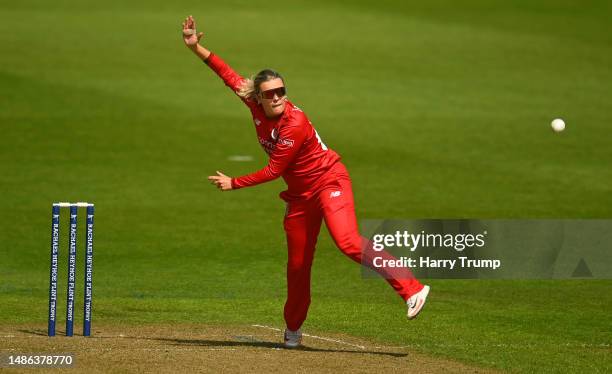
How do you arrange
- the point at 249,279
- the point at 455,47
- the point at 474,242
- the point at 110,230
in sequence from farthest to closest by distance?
the point at 455,47 → the point at 110,230 → the point at 474,242 → the point at 249,279

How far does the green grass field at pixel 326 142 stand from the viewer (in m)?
14.3

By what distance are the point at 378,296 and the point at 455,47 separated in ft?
64.7

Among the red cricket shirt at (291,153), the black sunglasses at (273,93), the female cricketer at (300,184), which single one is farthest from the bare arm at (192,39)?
the black sunglasses at (273,93)

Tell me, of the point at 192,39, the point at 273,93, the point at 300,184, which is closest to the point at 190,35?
the point at 192,39

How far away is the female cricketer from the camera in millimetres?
11078

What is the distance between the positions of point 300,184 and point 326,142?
14.0 meters

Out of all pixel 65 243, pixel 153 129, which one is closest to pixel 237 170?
pixel 153 129

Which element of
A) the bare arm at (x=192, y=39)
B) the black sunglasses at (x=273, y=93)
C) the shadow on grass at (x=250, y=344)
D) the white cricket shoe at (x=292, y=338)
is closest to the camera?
the black sunglasses at (x=273, y=93)

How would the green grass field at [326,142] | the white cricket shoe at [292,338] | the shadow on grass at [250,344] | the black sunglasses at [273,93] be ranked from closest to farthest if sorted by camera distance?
1. the black sunglasses at [273,93]
2. the shadow on grass at [250,344]
3. the white cricket shoe at [292,338]
4. the green grass field at [326,142]

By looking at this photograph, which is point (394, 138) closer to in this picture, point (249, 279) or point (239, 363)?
point (249, 279)

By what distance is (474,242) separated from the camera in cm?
1808

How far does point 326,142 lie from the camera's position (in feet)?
83.1

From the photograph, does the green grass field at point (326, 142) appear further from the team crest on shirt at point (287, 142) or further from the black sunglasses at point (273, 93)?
the black sunglasses at point (273, 93)

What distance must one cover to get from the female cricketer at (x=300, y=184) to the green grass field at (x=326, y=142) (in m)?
1.21
